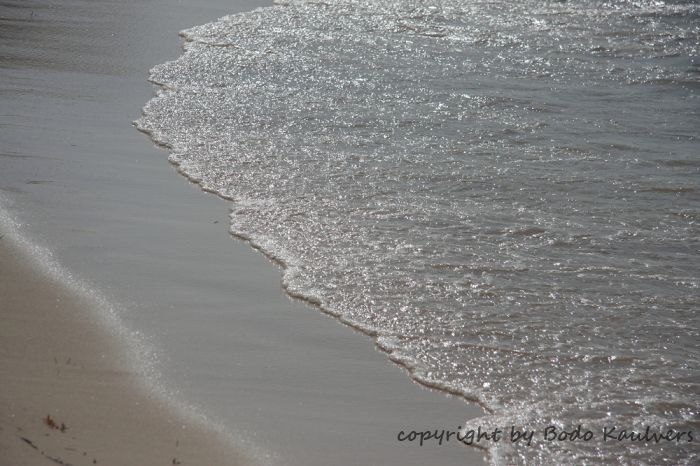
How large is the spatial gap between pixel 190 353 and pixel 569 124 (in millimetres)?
5038

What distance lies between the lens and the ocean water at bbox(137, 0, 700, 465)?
4.34 metres

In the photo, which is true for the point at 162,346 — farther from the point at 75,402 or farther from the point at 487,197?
the point at 487,197

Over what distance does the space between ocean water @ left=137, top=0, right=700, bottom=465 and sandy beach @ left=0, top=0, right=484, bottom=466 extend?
0.76ft

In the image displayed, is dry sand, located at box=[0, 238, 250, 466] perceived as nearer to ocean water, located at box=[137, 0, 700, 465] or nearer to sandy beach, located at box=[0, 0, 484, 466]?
sandy beach, located at box=[0, 0, 484, 466]

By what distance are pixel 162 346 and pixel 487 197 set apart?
113 inches

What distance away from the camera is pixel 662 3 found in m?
14.5

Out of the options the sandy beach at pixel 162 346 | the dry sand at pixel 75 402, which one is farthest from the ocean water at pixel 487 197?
the dry sand at pixel 75 402

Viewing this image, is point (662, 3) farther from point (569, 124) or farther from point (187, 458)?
point (187, 458)

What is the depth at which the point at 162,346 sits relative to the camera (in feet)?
14.4

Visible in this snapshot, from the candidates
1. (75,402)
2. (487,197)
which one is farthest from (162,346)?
(487,197)

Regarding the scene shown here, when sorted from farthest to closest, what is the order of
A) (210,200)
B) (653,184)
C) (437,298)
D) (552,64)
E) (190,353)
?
1. (552,64)
2. (653,184)
3. (210,200)
4. (437,298)
5. (190,353)

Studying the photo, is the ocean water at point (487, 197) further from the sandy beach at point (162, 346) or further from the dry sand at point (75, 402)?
the dry sand at point (75, 402)

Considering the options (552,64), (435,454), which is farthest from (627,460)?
(552,64)

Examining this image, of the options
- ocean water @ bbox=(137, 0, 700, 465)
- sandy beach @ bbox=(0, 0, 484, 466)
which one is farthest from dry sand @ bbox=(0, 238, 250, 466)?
ocean water @ bbox=(137, 0, 700, 465)
